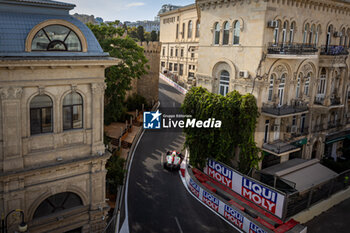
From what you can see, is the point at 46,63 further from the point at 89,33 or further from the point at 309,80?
the point at 309,80

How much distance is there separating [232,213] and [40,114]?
14.9 m

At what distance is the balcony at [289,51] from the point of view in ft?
83.0

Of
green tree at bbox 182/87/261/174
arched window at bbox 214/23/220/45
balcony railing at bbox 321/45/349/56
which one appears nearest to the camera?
green tree at bbox 182/87/261/174

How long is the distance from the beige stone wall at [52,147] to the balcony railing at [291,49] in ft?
50.7

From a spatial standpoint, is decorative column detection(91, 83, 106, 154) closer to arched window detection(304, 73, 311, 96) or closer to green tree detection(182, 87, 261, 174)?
green tree detection(182, 87, 261, 174)

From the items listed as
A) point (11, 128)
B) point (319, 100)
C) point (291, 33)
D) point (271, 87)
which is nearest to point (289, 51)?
point (291, 33)

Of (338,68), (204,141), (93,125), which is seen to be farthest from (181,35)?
(93,125)

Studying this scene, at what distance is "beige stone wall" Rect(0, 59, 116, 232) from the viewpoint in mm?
14266

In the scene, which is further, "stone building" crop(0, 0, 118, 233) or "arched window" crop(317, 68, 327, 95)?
"arched window" crop(317, 68, 327, 95)

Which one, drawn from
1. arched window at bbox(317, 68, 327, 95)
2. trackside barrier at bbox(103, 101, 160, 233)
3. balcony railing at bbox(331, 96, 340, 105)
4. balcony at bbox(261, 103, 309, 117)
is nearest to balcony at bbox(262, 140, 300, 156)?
balcony at bbox(261, 103, 309, 117)

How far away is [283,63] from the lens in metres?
27.5

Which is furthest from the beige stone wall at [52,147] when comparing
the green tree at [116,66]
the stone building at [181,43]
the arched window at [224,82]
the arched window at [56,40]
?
the stone building at [181,43]

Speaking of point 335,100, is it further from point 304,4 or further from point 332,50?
point 304,4

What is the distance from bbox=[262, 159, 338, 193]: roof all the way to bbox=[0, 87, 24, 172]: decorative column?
18748 mm
